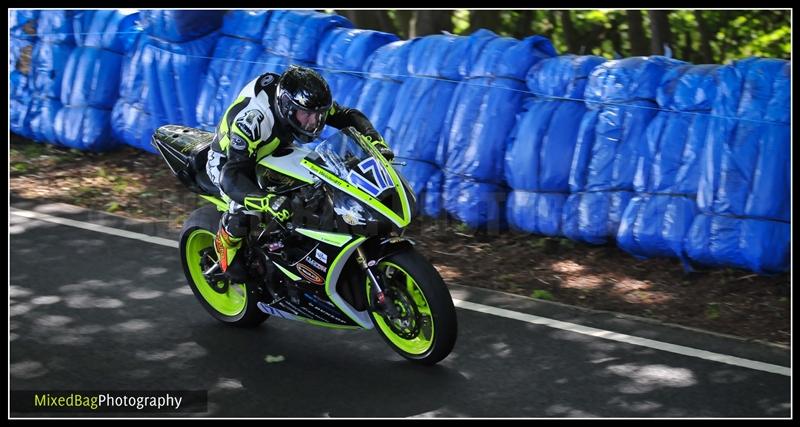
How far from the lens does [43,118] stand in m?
11.5

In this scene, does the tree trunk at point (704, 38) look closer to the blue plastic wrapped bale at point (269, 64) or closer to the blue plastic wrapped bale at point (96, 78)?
the blue plastic wrapped bale at point (269, 64)

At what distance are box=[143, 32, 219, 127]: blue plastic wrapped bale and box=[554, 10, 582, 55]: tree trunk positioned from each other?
17.4 ft

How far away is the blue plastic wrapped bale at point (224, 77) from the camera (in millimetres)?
10273

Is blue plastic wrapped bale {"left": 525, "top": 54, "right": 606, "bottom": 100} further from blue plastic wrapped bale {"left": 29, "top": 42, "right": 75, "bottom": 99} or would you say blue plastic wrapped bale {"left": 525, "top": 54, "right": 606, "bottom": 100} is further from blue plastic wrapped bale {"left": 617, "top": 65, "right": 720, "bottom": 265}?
blue plastic wrapped bale {"left": 29, "top": 42, "right": 75, "bottom": 99}

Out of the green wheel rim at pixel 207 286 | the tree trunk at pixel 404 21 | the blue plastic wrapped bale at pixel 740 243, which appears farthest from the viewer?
the tree trunk at pixel 404 21

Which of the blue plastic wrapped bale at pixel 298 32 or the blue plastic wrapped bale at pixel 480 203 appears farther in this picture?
the blue plastic wrapped bale at pixel 298 32

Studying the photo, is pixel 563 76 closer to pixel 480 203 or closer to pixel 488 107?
pixel 488 107

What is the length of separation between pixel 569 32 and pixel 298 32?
17.0 feet

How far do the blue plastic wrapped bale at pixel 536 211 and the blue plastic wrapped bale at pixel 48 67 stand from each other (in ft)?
18.5

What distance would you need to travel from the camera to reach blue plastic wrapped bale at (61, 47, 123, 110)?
11.1 metres

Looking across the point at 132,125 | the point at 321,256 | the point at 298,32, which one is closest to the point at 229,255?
the point at 321,256

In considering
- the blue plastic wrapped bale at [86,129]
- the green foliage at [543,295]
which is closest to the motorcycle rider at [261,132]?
the green foliage at [543,295]

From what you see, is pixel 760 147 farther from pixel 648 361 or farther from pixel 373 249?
pixel 373 249

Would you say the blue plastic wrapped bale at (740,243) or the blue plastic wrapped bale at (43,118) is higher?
the blue plastic wrapped bale at (740,243)
